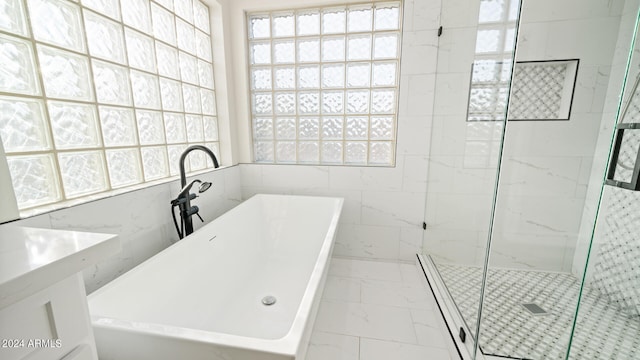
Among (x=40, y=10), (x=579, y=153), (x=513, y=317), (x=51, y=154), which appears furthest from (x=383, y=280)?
(x=40, y=10)

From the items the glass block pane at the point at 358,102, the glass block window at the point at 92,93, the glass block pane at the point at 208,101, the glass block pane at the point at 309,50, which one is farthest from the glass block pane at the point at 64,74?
the glass block pane at the point at 358,102

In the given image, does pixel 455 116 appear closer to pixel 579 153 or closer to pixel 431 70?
pixel 431 70

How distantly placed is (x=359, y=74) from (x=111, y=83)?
179 centimetres

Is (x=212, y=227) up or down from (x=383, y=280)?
up

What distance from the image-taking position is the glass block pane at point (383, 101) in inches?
89.0

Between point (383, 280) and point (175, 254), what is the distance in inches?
→ 62.3

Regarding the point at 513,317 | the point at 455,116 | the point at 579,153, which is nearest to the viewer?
the point at 513,317

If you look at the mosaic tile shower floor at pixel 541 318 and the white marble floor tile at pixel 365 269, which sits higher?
the mosaic tile shower floor at pixel 541 318

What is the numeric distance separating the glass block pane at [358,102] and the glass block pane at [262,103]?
758 mm

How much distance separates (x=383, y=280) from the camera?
6.96ft

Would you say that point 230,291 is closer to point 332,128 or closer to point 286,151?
point 286,151

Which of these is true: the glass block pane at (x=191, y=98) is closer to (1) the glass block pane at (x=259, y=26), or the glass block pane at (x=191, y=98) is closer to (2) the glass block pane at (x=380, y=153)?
(1) the glass block pane at (x=259, y=26)

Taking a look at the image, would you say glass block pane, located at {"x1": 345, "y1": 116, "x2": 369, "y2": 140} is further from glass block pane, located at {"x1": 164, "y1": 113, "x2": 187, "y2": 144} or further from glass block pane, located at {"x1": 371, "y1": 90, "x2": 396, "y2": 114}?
glass block pane, located at {"x1": 164, "y1": 113, "x2": 187, "y2": 144}

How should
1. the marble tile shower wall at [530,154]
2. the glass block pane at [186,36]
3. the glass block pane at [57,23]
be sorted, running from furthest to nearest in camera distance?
the glass block pane at [186,36]
the marble tile shower wall at [530,154]
the glass block pane at [57,23]
